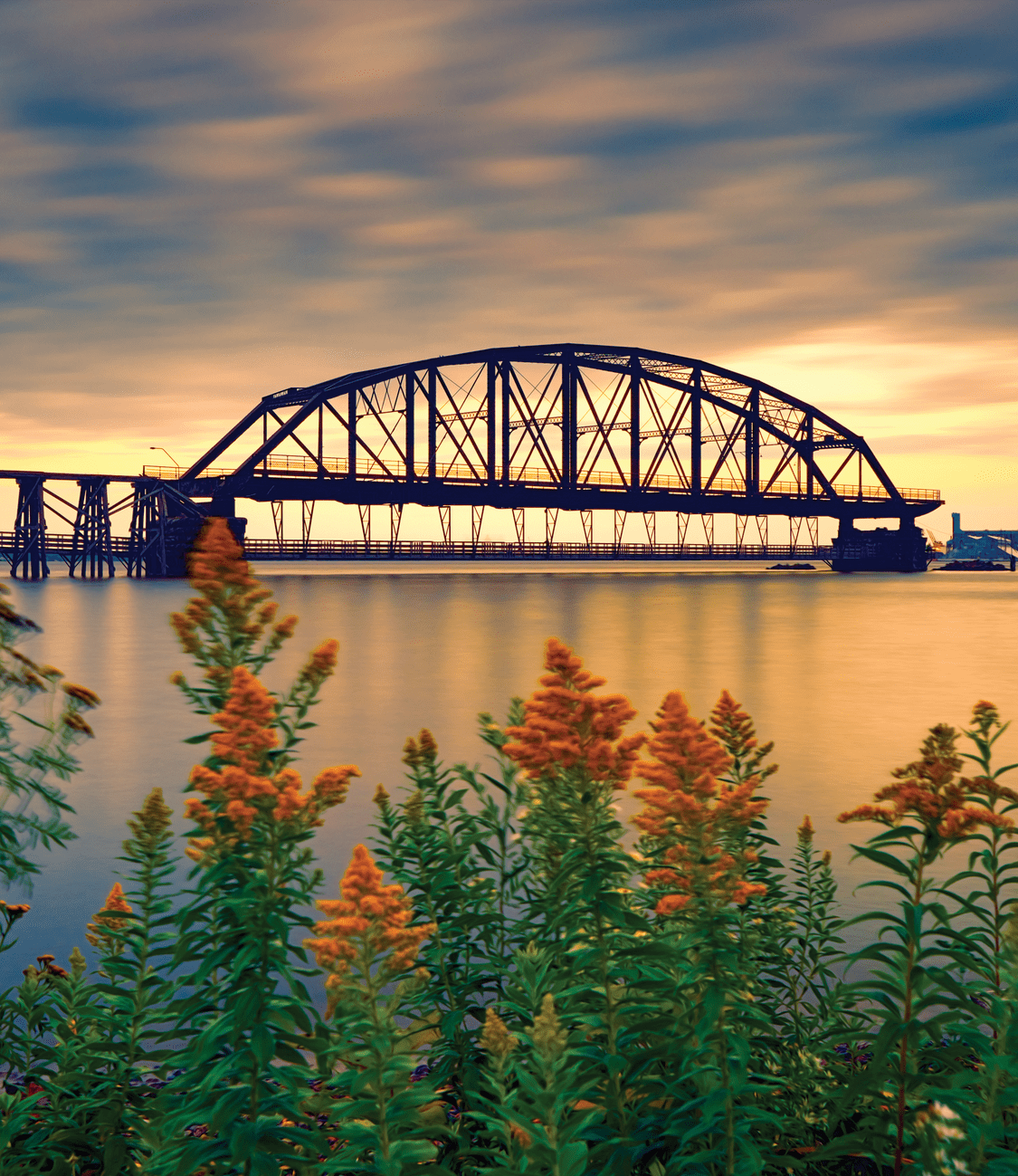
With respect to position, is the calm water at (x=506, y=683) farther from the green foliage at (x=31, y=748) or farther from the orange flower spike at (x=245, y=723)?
the orange flower spike at (x=245, y=723)

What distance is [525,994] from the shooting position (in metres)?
4.94

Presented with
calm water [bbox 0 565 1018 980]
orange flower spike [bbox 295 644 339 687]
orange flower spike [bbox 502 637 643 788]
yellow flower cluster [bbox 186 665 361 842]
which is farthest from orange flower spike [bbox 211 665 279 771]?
calm water [bbox 0 565 1018 980]

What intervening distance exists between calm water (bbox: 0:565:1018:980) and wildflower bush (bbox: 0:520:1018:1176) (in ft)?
15.0

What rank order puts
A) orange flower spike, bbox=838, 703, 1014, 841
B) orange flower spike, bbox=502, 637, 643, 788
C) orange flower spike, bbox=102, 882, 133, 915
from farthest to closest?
orange flower spike, bbox=102, 882, 133, 915, orange flower spike, bbox=502, 637, 643, 788, orange flower spike, bbox=838, 703, 1014, 841

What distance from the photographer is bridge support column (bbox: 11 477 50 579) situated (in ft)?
360

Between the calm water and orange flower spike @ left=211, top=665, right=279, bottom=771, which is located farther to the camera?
the calm water

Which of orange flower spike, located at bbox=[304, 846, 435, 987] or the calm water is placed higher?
orange flower spike, located at bbox=[304, 846, 435, 987]

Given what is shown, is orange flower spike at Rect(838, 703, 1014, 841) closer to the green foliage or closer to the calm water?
the green foliage

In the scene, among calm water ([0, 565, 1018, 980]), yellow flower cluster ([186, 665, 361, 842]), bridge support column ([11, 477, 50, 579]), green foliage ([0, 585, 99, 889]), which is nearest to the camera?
yellow flower cluster ([186, 665, 361, 842])

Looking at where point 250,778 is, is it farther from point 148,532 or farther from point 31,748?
point 148,532

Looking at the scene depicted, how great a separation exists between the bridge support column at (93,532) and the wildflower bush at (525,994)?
382ft

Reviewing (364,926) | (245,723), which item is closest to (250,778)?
(245,723)

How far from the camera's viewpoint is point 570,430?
162m

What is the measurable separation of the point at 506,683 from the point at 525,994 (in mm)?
28085
